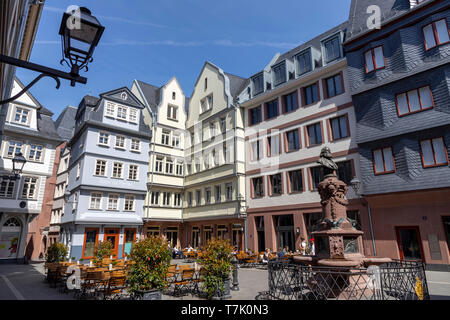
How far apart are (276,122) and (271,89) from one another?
334 cm

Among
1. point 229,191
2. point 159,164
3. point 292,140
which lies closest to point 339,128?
point 292,140

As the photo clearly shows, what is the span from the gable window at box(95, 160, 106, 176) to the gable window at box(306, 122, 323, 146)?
63.7 ft

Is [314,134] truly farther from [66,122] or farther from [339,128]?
[66,122]

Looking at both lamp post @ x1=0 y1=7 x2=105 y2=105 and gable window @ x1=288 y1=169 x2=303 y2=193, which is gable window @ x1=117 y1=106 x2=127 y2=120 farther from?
lamp post @ x1=0 y1=7 x2=105 y2=105

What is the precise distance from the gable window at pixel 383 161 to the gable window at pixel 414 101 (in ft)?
8.44

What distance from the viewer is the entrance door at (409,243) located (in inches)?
674

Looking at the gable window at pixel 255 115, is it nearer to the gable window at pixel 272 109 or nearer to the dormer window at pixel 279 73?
the gable window at pixel 272 109

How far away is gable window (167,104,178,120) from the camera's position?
114 feet

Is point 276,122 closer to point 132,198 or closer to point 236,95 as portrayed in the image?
point 236,95

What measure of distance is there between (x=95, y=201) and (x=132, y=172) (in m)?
4.63

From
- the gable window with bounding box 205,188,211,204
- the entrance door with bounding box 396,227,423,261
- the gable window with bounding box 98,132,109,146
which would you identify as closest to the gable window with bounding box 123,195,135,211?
the gable window with bounding box 98,132,109,146

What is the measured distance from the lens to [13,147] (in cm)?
2677

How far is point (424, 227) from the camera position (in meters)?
16.7
